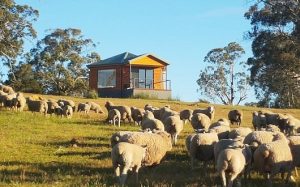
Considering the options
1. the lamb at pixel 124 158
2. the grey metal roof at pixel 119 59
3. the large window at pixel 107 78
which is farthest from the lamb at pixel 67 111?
the large window at pixel 107 78

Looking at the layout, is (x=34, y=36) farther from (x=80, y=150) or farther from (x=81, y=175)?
(x=81, y=175)

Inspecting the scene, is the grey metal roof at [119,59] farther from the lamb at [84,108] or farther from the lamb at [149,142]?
the lamb at [149,142]

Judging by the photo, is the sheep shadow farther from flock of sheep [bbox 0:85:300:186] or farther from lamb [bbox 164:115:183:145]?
lamb [bbox 164:115:183:145]

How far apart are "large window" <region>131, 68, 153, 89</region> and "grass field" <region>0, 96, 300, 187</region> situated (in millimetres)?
32454

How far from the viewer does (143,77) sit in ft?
195

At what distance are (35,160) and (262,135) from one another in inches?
274

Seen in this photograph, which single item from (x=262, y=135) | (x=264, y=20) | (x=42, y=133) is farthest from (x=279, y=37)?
(x=262, y=135)

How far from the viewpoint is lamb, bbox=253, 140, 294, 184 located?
40.9ft

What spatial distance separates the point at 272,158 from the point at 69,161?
665cm

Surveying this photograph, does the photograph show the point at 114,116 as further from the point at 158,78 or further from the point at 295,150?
the point at 158,78

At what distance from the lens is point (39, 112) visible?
30922mm

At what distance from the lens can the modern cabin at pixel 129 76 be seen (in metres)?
57.5

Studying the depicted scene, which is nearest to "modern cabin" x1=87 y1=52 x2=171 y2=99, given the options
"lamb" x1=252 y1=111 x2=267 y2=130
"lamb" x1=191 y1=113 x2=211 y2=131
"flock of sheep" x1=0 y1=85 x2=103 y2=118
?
"flock of sheep" x1=0 y1=85 x2=103 y2=118

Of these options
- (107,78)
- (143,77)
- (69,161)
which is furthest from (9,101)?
(143,77)
